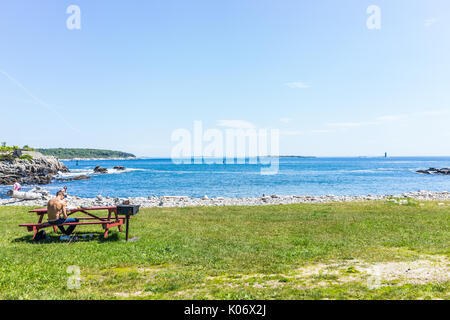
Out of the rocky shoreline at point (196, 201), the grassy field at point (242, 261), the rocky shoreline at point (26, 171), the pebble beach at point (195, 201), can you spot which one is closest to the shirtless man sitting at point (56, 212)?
the grassy field at point (242, 261)

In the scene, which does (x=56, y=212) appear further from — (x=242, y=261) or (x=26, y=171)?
(x=26, y=171)

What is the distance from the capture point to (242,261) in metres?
8.41

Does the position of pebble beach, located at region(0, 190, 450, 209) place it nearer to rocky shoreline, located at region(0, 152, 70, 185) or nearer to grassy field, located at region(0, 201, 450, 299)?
grassy field, located at region(0, 201, 450, 299)

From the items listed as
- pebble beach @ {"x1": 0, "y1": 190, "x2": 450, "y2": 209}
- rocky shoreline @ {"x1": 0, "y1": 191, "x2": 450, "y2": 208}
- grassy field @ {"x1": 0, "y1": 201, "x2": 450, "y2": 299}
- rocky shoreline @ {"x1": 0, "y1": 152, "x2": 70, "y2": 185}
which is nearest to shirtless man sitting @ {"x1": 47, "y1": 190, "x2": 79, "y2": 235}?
grassy field @ {"x1": 0, "y1": 201, "x2": 450, "y2": 299}

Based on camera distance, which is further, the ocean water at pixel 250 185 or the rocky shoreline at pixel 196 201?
the ocean water at pixel 250 185

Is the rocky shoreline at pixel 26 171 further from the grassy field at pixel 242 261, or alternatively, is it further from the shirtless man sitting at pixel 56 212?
the shirtless man sitting at pixel 56 212

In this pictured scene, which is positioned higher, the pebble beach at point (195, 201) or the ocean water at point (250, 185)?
the pebble beach at point (195, 201)

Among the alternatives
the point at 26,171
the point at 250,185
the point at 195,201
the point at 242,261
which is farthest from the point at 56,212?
the point at 26,171

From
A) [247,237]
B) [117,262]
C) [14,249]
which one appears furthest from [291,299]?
[14,249]

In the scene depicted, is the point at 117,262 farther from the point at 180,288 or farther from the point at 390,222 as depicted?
the point at 390,222

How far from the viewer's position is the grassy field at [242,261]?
6.21m

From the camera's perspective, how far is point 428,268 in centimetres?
750
